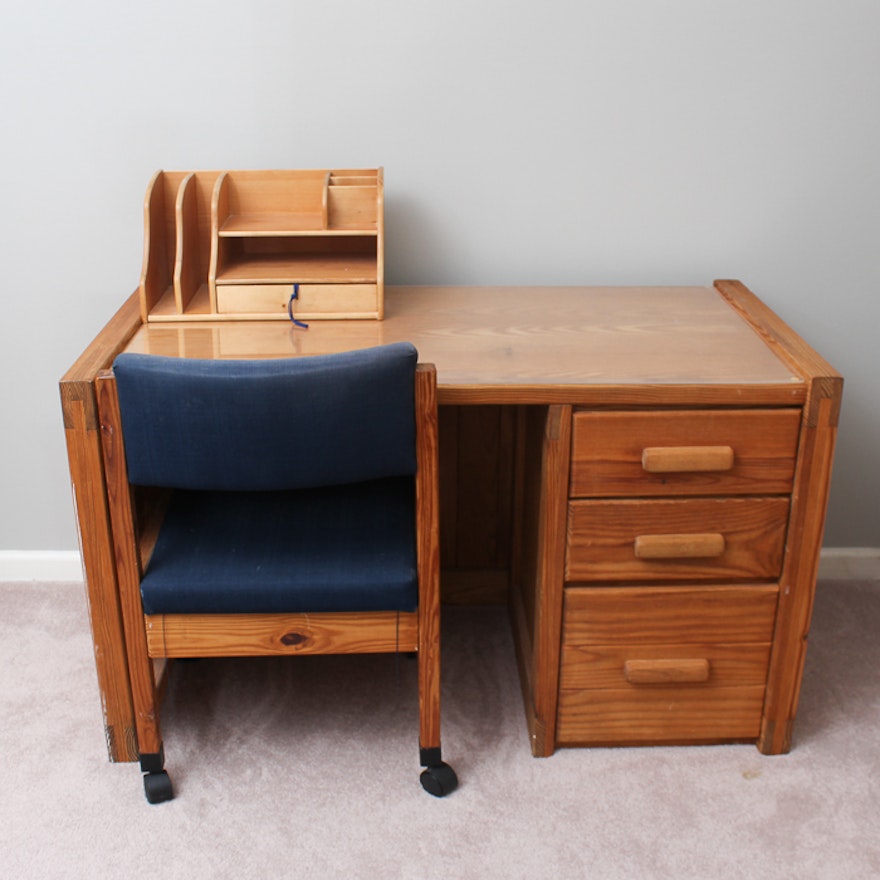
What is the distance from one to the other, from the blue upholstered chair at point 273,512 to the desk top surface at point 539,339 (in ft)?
0.57

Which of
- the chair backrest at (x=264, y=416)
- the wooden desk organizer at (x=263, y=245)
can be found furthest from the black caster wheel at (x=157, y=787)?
the wooden desk organizer at (x=263, y=245)

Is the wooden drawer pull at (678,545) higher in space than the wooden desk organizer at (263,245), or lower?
lower

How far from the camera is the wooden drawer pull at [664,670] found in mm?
1648

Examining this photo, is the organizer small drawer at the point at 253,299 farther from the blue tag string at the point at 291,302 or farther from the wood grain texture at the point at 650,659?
the wood grain texture at the point at 650,659

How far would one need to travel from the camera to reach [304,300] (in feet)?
5.74

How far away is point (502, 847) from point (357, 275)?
95 cm

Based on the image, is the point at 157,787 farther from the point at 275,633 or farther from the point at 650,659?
the point at 650,659

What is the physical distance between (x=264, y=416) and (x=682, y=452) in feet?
2.05

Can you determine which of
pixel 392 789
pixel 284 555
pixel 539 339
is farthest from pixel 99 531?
pixel 539 339

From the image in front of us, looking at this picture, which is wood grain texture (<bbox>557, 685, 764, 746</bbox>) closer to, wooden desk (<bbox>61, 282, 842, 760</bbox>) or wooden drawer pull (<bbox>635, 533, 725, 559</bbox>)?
wooden desk (<bbox>61, 282, 842, 760</bbox>)

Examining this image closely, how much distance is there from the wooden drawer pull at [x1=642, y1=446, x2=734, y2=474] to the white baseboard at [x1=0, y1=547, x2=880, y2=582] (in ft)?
2.83

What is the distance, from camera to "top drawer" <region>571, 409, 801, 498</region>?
1506mm

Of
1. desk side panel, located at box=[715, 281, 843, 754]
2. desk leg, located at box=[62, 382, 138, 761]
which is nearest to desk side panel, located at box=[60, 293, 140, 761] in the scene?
desk leg, located at box=[62, 382, 138, 761]

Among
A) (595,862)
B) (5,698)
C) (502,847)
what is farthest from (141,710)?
(595,862)
